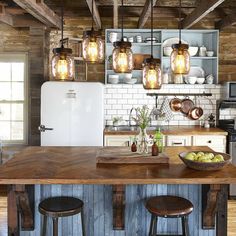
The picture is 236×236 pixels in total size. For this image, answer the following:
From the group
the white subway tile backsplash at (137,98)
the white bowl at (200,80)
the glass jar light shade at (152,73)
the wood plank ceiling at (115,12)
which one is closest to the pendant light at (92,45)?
the glass jar light shade at (152,73)

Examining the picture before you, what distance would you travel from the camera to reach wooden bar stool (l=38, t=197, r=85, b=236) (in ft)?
8.99

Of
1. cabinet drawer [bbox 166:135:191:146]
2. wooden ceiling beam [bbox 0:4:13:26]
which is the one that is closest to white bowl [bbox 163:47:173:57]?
cabinet drawer [bbox 166:135:191:146]

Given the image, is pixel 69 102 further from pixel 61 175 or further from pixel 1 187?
pixel 61 175

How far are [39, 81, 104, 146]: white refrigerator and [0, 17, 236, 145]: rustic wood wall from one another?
54 centimetres

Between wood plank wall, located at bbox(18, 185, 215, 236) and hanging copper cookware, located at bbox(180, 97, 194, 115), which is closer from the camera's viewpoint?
wood plank wall, located at bbox(18, 185, 215, 236)

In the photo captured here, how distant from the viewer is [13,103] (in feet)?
19.5

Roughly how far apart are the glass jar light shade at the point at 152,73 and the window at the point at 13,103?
139 inches

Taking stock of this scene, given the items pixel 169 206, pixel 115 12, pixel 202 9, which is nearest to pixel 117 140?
pixel 115 12

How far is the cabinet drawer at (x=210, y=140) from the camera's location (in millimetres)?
5191

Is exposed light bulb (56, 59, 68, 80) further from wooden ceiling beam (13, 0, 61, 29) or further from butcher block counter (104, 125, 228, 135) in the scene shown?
butcher block counter (104, 125, 228, 135)

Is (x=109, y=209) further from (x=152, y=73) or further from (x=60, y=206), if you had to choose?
(x=152, y=73)

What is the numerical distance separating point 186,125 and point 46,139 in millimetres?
2305

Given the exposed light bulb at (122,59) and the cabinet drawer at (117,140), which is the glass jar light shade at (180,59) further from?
the cabinet drawer at (117,140)

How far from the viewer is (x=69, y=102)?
16.8ft
